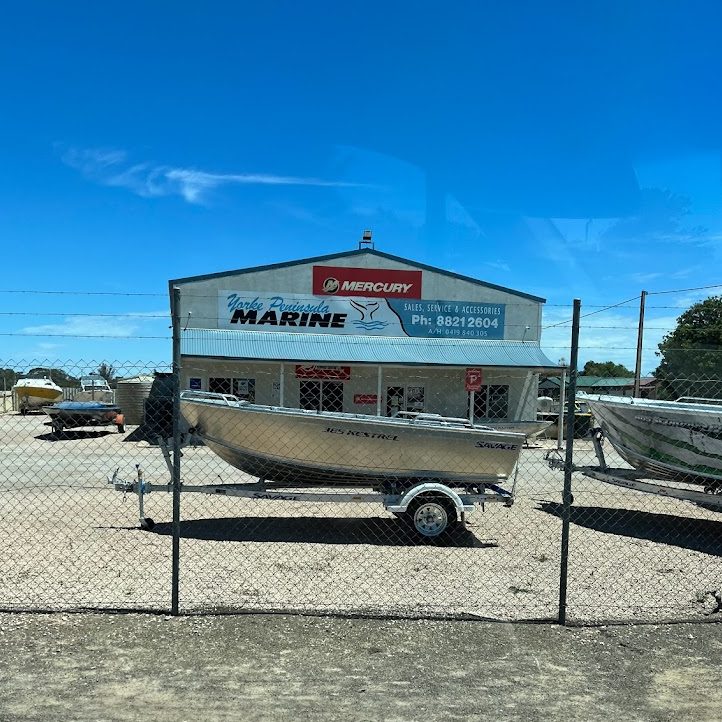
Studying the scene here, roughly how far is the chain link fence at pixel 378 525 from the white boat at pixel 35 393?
64.1ft

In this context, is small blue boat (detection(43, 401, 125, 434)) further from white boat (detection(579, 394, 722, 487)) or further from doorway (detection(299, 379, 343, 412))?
white boat (detection(579, 394, 722, 487))

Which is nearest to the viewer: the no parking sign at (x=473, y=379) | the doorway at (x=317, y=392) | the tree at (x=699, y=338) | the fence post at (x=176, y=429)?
the fence post at (x=176, y=429)

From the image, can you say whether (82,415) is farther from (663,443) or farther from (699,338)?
(699,338)

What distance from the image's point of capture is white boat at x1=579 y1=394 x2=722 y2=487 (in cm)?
798

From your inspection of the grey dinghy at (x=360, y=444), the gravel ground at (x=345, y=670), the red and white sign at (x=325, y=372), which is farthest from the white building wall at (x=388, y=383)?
the gravel ground at (x=345, y=670)

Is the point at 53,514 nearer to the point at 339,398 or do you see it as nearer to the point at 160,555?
the point at 160,555

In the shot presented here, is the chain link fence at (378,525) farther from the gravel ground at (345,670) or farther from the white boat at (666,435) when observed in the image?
the gravel ground at (345,670)

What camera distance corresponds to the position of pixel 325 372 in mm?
24031

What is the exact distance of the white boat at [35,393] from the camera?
2864 cm

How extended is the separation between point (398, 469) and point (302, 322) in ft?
59.7

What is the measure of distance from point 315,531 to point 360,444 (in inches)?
49.7

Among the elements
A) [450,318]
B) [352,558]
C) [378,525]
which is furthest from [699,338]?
[352,558]

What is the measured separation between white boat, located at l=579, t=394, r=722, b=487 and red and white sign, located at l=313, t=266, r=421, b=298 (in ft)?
54.9

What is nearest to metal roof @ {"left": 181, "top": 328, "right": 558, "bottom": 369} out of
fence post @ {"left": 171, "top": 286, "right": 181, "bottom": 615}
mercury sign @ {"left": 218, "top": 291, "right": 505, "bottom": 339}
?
mercury sign @ {"left": 218, "top": 291, "right": 505, "bottom": 339}
